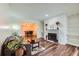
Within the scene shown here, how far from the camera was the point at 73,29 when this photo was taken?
240 centimetres

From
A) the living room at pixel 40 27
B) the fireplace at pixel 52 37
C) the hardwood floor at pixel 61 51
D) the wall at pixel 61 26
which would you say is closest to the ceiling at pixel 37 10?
the living room at pixel 40 27

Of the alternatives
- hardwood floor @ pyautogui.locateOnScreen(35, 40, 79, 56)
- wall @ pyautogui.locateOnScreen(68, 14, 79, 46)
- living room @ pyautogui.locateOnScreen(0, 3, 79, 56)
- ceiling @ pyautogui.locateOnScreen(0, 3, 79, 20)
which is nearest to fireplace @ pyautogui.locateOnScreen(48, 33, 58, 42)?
living room @ pyautogui.locateOnScreen(0, 3, 79, 56)

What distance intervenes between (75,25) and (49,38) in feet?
2.11

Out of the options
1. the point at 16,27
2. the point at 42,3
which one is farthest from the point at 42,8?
the point at 16,27

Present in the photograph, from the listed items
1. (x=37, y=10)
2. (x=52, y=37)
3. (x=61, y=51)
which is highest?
(x=37, y=10)

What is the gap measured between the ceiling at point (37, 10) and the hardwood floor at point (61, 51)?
718 mm

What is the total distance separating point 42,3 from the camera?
2.28 meters

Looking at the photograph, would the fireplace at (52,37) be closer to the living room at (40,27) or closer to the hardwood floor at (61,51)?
the living room at (40,27)

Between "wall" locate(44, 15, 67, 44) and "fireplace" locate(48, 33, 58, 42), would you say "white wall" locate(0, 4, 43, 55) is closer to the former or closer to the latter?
"wall" locate(44, 15, 67, 44)

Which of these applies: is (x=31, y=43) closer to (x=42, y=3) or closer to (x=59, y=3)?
(x=42, y=3)

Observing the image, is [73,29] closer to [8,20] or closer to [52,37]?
[52,37]

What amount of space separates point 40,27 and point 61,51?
2.27ft

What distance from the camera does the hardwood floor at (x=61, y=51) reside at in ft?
7.54

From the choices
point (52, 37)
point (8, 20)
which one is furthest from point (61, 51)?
point (8, 20)
